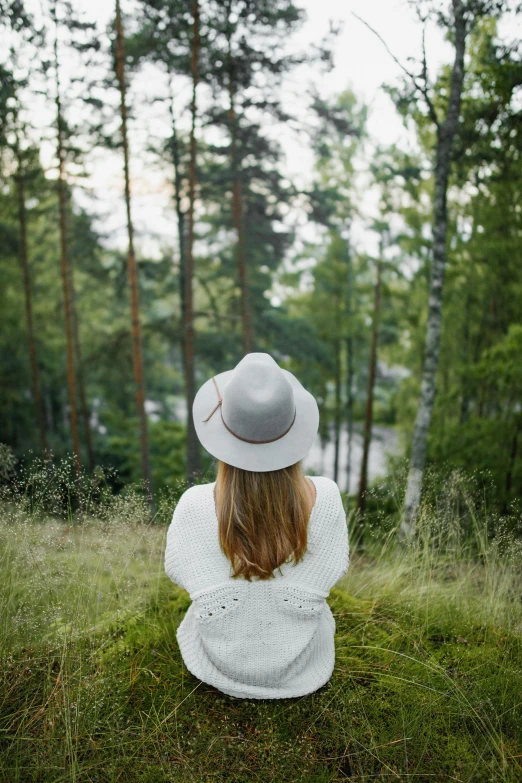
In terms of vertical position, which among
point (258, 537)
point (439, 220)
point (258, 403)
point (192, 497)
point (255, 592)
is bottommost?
point (255, 592)

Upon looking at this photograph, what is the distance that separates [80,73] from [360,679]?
10049 millimetres

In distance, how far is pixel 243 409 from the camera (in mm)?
1819

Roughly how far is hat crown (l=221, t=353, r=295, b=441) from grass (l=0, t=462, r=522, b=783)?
3.77ft

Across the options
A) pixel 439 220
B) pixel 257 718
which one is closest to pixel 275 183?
pixel 439 220

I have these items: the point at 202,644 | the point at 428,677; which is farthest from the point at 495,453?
the point at 202,644

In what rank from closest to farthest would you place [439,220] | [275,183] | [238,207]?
[439,220]
[238,207]
[275,183]

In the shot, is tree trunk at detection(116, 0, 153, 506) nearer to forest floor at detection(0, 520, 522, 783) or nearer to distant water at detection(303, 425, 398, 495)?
forest floor at detection(0, 520, 522, 783)

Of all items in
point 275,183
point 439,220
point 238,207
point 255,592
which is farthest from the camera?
point 275,183

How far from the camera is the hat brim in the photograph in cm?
182

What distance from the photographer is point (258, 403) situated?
1810 mm

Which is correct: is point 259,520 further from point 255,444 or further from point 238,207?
point 238,207

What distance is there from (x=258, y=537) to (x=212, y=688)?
104 cm

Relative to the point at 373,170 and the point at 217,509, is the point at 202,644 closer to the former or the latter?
the point at 217,509

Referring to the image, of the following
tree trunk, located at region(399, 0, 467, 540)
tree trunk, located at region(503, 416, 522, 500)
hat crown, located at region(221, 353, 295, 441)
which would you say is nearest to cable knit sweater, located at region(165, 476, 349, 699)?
hat crown, located at region(221, 353, 295, 441)
